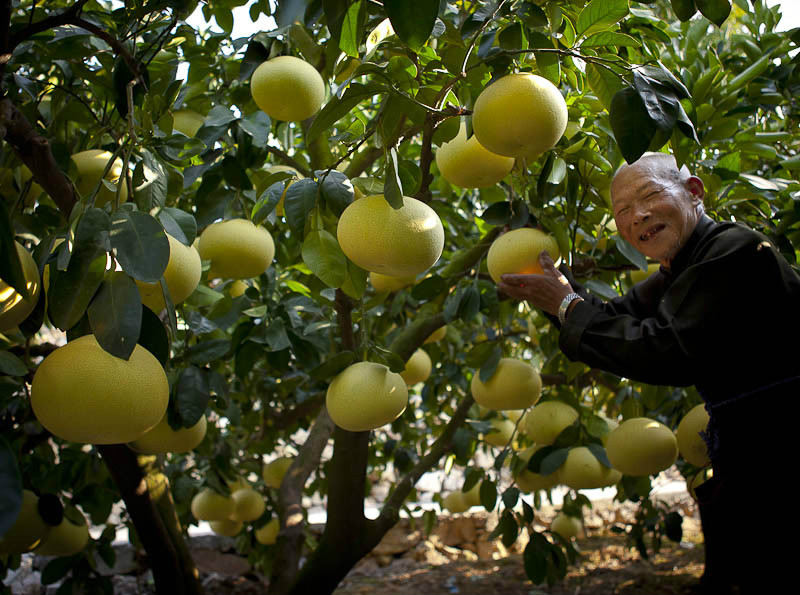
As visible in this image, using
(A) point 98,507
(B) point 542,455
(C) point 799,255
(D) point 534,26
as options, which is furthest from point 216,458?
(C) point 799,255

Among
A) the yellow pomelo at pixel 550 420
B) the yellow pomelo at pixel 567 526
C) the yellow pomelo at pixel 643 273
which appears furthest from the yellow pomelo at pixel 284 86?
the yellow pomelo at pixel 567 526

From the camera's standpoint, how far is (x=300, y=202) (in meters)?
1.09

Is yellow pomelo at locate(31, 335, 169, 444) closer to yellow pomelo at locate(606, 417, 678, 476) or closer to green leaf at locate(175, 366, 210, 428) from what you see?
green leaf at locate(175, 366, 210, 428)

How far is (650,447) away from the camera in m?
1.78

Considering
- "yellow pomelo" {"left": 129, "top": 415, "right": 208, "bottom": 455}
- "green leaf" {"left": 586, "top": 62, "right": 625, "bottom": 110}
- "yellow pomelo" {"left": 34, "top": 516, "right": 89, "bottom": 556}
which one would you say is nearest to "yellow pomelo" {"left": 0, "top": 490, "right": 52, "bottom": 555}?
"yellow pomelo" {"left": 34, "top": 516, "right": 89, "bottom": 556}

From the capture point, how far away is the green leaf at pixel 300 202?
3.58 ft

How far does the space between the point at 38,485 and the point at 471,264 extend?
1.60 meters

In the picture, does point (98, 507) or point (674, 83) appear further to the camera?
point (98, 507)

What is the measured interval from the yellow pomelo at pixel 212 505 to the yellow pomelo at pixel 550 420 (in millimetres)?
1303

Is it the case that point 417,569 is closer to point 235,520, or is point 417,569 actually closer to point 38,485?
point 235,520

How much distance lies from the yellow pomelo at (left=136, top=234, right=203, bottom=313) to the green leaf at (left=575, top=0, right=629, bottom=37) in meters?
0.77

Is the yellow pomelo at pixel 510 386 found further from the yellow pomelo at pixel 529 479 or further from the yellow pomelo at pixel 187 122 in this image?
the yellow pomelo at pixel 187 122

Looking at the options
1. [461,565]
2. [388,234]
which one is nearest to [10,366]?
[388,234]

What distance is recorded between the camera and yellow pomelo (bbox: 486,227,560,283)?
4.76 feet
